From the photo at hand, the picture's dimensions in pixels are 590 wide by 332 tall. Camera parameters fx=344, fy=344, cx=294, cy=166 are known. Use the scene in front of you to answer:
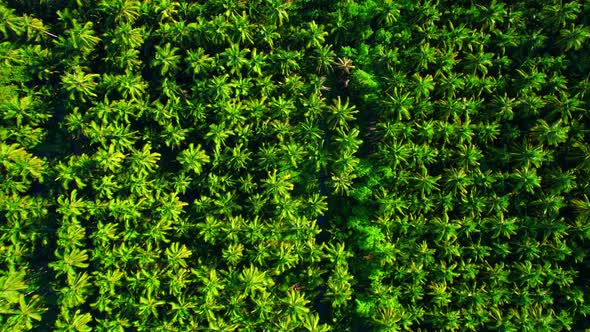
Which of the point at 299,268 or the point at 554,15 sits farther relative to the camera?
the point at 299,268

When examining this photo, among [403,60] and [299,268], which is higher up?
[403,60]

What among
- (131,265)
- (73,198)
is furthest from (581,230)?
(73,198)

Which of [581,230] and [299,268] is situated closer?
[581,230]

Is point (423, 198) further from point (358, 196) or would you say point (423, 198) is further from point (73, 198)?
point (73, 198)

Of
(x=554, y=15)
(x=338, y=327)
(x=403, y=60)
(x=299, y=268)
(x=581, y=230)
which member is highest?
(x=554, y=15)

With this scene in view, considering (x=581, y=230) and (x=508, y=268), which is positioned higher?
(x=581, y=230)

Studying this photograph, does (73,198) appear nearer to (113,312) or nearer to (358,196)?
(113,312)

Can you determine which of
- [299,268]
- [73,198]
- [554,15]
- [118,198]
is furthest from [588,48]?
[73,198]
